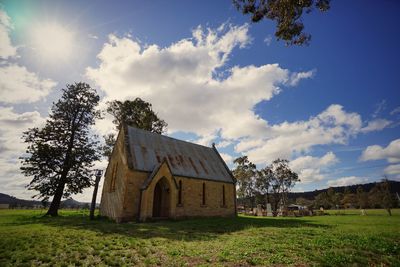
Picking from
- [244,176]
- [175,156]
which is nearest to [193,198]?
[175,156]

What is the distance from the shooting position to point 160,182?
78.1 ft

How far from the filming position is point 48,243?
9.57m

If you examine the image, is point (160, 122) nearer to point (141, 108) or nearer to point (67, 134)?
point (141, 108)

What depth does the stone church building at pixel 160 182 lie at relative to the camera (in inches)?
810

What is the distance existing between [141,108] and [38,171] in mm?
17401

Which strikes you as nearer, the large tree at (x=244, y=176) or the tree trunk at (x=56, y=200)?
the tree trunk at (x=56, y=200)

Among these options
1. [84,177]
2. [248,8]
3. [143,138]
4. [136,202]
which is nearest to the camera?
[248,8]

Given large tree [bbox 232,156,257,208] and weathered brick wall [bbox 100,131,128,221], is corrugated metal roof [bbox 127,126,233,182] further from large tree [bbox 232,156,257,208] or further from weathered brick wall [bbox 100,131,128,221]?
large tree [bbox 232,156,257,208]

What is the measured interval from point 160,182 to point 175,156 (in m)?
4.27

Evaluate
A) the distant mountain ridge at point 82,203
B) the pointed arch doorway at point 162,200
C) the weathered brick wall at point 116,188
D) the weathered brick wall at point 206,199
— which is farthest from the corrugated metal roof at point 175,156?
the distant mountain ridge at point 82,203

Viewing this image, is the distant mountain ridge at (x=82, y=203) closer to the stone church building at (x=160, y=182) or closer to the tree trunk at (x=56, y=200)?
the tree trunk at (x=56, y=200)

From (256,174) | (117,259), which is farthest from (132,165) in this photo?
(256,174)

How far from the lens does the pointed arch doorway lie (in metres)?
23.1

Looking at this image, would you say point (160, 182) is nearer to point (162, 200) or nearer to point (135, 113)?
point (162, 200)
